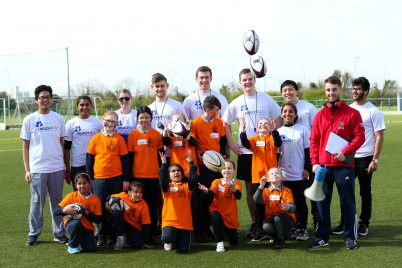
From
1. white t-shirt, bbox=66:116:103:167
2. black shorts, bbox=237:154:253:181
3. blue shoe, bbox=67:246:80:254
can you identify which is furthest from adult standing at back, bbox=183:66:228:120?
blue shoe, bbox=67:246:80:254

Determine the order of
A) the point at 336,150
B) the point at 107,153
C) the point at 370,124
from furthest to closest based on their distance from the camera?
the point at 370,124 < the point at 107,153 < the point at 336,150

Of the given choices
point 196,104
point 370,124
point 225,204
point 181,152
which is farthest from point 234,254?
point 370,124

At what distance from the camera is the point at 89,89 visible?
5297cm

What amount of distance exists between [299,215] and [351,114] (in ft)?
4.96

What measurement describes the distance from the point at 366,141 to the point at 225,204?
1983mm

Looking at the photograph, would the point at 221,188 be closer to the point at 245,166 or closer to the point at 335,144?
the point at 245,166

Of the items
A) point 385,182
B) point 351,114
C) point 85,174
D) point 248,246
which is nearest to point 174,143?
point 85,174

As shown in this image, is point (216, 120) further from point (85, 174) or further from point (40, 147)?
point (40, 147)

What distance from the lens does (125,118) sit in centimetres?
675

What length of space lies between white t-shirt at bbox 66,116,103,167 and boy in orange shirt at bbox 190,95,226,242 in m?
1.33

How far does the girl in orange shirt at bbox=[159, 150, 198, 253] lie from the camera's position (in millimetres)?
5941

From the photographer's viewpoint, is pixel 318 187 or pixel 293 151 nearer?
pixel 318 187

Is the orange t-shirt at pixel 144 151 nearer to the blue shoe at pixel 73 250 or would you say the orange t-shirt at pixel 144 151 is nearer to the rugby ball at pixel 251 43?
the blue shoe at pixel 73 250

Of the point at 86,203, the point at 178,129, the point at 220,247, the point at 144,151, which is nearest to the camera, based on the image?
the point at 220,247
